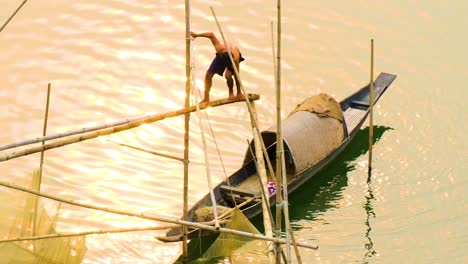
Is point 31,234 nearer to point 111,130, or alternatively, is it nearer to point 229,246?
point 111,130

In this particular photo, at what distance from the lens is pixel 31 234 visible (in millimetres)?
14648

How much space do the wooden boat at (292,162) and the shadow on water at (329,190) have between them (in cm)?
22

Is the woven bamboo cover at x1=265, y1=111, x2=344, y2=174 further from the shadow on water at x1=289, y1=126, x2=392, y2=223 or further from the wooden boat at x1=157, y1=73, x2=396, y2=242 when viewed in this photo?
the shadow on water at x1=289, y1=126, x2=392, y2=223

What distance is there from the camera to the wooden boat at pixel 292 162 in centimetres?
1841

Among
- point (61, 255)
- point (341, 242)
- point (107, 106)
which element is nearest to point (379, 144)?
point (341, 242)

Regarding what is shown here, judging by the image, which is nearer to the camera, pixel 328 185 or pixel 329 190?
pixel 329 190

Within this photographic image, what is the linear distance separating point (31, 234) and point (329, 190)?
6.69 meters

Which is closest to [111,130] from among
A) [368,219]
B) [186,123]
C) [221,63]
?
[186,123]

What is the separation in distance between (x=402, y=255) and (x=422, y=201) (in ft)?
5.43

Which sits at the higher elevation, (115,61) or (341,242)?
(115,61)

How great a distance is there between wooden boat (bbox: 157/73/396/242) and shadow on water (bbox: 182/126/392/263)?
216 mm

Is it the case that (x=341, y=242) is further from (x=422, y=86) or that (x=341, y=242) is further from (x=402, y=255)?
(x=422, y=86)

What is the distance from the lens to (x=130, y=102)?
69.2 ft

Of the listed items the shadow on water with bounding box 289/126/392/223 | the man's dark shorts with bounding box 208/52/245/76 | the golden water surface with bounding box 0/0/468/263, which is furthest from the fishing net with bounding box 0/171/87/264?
the shadow on water with bounding box 289/126/392/223
